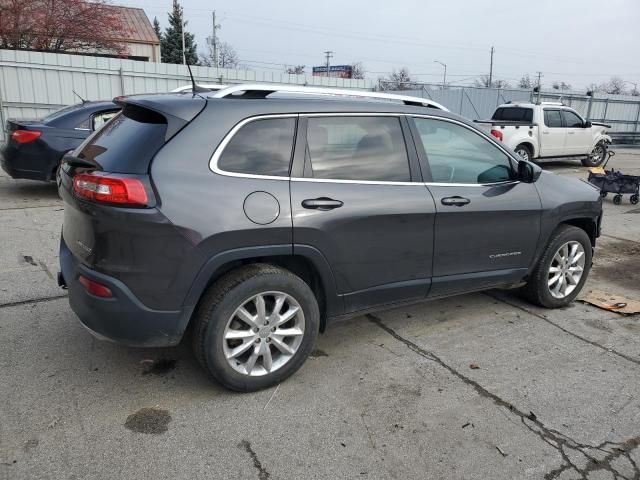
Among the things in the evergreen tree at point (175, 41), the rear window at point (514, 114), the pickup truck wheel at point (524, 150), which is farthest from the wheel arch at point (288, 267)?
the evergreen tree at point (175, 41)

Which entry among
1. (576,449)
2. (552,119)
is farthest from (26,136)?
(552,119)

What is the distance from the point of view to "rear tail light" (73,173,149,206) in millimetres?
2727

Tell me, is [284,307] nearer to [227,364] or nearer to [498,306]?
[227,364]

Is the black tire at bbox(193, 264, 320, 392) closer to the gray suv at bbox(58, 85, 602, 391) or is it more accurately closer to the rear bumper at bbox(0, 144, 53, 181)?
the gray suv at bbox(58, 85, 602, 391)

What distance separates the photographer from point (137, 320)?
2820 millimetres

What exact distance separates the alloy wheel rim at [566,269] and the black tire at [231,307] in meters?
2.48

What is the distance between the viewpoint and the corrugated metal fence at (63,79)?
554 inches

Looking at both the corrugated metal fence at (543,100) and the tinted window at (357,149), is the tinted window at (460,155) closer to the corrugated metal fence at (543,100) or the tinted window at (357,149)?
the tinted window at (357,149)

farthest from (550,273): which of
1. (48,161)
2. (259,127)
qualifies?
(48,161)

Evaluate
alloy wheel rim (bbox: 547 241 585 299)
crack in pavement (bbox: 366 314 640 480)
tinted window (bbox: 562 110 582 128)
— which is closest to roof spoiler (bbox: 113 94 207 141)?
crack in pavement (bbox: 366 314 640 480)

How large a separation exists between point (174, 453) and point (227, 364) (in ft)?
1.88

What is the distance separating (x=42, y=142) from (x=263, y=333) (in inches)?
256

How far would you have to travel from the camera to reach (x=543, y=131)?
1444 cm

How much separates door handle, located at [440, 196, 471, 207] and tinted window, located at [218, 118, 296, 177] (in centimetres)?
121
